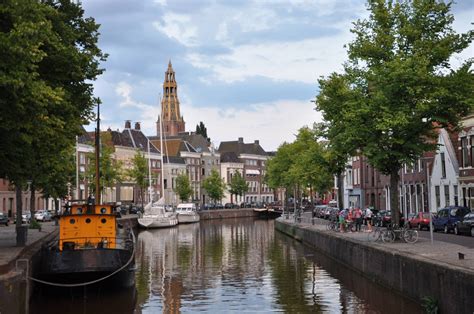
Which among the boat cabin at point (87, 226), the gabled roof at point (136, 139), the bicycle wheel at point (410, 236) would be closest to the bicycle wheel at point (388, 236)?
the bicycle wheel at point (410, 236)

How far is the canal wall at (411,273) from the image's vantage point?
18.4 metres

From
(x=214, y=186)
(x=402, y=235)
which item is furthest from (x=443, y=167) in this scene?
(x=214, y=186)

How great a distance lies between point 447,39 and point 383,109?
487 centimetres

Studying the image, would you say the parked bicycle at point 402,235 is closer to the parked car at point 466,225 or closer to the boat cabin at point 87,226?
the parked car at point 466,225

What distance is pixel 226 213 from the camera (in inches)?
4833

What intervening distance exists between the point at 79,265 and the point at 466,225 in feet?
84.4

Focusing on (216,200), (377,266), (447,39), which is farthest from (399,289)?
(216,200)

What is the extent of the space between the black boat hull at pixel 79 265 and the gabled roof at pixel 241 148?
14957cm

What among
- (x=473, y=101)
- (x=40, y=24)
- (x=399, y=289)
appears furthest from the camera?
(x=473, y=101)

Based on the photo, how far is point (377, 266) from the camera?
28.4 m

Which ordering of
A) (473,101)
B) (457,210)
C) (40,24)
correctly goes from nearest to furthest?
1. (40,24)
2. (473,101)
3. (457,210)

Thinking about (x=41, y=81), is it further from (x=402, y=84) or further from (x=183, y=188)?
(x=183, y=188)

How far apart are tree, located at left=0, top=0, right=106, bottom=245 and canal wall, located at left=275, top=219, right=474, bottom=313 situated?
1402cm

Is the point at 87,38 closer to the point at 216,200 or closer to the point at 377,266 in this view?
the point at 377,266
